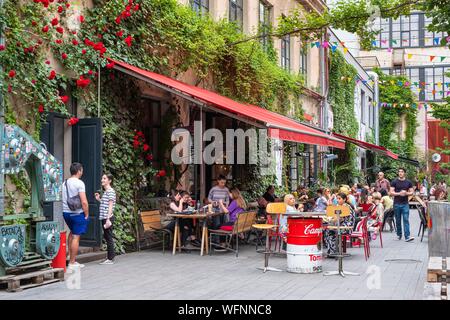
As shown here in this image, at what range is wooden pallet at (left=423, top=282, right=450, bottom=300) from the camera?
6504 millimetres

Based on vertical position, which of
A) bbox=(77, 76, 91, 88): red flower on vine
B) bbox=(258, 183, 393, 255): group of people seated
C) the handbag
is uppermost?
bbox=(77, 76, 91, 88): red flower on vine

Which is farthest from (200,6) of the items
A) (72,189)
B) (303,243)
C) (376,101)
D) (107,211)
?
(376,101)

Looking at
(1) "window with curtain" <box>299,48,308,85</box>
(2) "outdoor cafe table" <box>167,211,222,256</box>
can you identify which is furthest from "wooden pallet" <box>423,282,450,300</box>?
(1) "window with curtain" <box>299,48,308,85</box>

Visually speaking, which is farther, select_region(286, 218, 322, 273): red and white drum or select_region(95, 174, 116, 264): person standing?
select_region(95, 174, 116, 264): person standing

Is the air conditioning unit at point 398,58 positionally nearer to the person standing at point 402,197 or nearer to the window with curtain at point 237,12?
the window with curtain at point 237,12

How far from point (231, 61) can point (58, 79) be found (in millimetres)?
6673

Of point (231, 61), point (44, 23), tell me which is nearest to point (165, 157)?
point (231, 61)

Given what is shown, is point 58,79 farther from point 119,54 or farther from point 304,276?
point 304,276

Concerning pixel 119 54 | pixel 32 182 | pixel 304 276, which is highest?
pixel 119 54

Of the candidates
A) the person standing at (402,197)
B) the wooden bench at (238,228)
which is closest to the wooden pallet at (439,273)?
the wooden bench at (238,228)

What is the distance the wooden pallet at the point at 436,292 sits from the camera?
6504 millimetres

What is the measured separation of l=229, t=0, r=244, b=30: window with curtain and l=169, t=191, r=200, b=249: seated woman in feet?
22.6

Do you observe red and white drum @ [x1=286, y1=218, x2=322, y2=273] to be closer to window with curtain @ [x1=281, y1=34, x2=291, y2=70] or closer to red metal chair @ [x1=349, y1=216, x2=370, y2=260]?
red metal chair @ [x1=349, y1=216, x2=370, y2=260]
